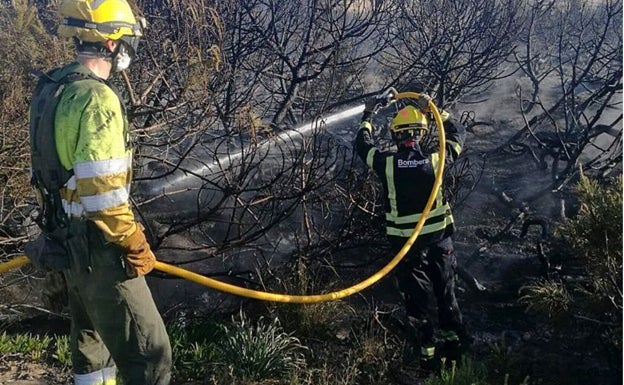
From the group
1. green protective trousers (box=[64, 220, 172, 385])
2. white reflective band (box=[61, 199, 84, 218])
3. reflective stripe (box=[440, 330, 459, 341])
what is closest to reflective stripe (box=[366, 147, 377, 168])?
reflective stripe (box=[440, 330, 459, 341])

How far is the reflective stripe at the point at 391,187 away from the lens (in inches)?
183

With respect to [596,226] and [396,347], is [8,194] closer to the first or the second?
[396,347]

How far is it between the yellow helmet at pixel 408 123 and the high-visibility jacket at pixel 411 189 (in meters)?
0.11

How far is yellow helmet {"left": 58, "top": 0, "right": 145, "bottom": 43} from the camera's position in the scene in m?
2.87

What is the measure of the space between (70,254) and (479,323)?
14.4 feet

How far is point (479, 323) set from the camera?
19.5 feet

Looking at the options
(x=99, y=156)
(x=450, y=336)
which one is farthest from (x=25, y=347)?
(x=450, y=336)

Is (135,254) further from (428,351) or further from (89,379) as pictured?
(428,351)

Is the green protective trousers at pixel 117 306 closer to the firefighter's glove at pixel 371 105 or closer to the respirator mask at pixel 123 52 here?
the respirator mask at pixel 123 52

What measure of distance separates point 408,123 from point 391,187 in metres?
0.53

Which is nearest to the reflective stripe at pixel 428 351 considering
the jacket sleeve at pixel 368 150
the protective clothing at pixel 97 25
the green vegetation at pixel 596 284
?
the green vegetation at pixel 596 284

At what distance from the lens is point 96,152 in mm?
2604

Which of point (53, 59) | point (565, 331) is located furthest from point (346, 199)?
point (53, 59)

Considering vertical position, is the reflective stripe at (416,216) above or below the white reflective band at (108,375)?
above
